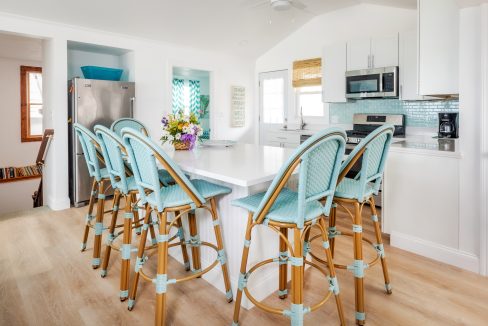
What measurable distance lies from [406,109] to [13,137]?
22.1 ft

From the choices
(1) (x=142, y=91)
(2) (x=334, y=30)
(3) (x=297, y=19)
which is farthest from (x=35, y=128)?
(2) (x=334, y=30)

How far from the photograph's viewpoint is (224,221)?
2059 millimetres

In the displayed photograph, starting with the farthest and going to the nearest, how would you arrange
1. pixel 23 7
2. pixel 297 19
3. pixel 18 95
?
pixel 18 95
pixel 297 19
pixel 23 7

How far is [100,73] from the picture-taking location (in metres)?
4.30

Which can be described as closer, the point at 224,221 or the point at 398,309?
the point at 398,309

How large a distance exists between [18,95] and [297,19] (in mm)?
5257

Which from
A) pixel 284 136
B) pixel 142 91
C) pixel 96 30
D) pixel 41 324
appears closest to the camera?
pixel 41 324

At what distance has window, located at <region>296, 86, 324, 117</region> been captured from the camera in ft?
17.3

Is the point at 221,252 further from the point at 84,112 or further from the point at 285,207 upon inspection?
the point at 84,112

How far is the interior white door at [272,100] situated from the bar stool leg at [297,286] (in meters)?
4.52

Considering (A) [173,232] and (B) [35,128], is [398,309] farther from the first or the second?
(B) [35,128]

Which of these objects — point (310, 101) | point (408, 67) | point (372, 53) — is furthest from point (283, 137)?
point (408, 67)

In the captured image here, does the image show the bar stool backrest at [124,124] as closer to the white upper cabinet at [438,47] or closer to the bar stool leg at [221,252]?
the bar stool leg at [221,252]

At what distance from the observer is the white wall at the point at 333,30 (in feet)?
14.1
